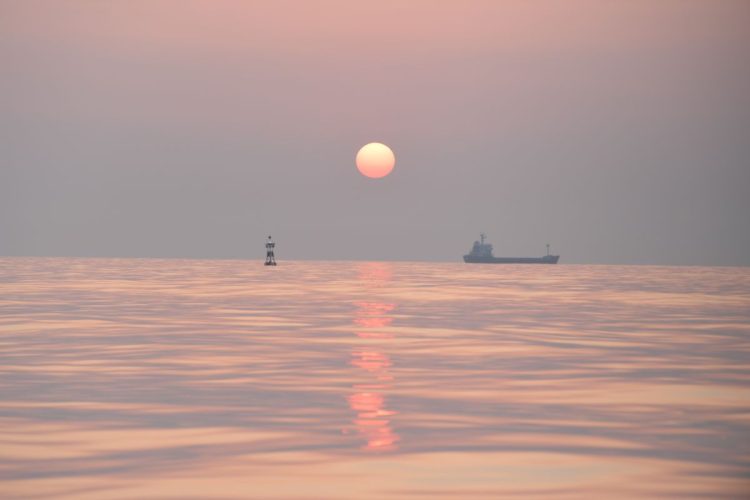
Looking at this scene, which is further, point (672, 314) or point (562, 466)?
point (672, 314)

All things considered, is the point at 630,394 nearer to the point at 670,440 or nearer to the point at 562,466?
the point at 670,440

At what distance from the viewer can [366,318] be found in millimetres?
35000

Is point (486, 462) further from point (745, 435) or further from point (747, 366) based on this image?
point (747, 366)

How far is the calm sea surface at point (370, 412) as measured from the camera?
35.0 feet

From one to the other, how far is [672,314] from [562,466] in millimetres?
29417

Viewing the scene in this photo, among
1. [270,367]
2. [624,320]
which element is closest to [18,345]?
[270,367]

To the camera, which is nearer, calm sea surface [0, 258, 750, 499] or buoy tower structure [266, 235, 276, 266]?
calm sea surface [0, 258, 750, 499]

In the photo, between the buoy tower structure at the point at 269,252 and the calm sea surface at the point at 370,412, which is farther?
the buoy tower structure at the point at 269,252

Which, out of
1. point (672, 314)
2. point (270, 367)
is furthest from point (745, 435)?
point (672, 314)

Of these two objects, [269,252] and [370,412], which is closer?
[370,412]

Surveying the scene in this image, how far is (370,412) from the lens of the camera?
48.4ft

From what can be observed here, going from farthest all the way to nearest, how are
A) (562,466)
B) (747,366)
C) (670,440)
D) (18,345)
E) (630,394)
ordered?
(18,345) < (747,366) < (630,394) < (670,440) < (562,466)

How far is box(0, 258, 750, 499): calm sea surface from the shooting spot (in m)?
10.7

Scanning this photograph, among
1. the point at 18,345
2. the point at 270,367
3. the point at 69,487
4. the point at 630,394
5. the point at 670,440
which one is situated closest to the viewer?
the point at 69,487
